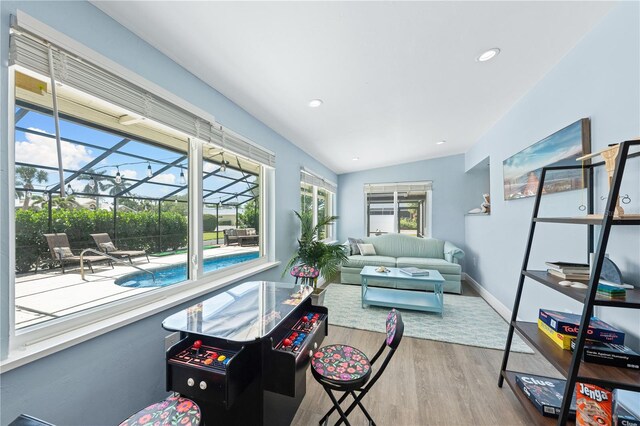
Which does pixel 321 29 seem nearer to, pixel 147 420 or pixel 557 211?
pixel 147 420

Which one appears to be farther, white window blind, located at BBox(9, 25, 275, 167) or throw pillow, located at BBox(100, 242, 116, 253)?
throw pillow, located at BBox(100, 242, 116, 253)

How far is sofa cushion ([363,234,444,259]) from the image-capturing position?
15.8 feet

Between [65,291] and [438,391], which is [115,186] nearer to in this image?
[65,291]

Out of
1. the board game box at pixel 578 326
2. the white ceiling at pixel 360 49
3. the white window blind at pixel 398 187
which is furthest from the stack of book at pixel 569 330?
the white window blind at pixel 398 187

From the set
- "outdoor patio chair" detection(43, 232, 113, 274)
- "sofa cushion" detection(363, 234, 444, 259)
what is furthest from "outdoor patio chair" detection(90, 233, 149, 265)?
"sofa cushion" detection(363, 234, 444, 259)

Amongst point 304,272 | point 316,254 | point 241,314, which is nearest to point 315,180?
point 316,254

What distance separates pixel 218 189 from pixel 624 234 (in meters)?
2.94

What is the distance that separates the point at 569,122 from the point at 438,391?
238 cm

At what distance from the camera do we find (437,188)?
5336 millimetres

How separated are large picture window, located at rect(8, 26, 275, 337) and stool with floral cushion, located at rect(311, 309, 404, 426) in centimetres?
120

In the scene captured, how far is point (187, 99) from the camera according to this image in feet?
5.61

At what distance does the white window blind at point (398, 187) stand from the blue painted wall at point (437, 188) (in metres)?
0.10

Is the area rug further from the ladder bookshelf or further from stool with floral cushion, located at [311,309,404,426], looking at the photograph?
stool with floral cushion, located at [311,309,404,426]

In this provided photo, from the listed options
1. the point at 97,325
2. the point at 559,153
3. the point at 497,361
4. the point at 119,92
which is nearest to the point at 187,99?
the point at 119,92
